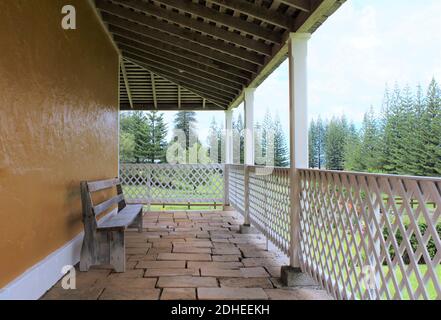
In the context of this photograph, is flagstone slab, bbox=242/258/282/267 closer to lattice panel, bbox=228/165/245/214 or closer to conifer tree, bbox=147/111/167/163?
lattice panel, bbox=228/165/245/214

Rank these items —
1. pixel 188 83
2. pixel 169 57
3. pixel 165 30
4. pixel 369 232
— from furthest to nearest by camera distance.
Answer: pixel 188 83, pixel 169 57, pixel 165 30, pixel 369 232

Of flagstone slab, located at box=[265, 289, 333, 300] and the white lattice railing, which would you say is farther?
the white lattice railing

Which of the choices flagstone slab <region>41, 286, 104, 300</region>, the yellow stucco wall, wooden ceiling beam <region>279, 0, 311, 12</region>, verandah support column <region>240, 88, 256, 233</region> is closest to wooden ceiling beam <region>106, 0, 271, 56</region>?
the yellow stucco wall

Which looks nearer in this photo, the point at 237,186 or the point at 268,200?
the point at 268,200

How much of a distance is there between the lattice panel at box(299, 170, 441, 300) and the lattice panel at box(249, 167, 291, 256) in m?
0.42

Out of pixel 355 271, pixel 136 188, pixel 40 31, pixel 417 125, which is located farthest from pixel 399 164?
pixel 40 31

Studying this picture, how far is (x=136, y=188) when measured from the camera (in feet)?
24.2

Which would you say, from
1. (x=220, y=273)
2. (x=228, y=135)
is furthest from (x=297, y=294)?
(x=228, y=135)

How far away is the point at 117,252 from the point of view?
314 centimetres

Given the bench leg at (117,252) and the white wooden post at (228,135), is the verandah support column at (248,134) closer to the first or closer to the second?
the white wooden post at (228,135)

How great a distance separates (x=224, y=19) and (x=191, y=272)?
2629 millimetres

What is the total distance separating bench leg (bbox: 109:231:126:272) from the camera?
3.12 metres

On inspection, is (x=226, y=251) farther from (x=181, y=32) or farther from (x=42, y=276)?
(x=181, y=32)

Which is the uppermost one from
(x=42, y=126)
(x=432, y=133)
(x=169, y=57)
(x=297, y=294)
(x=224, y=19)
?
(x=169, y=57)
